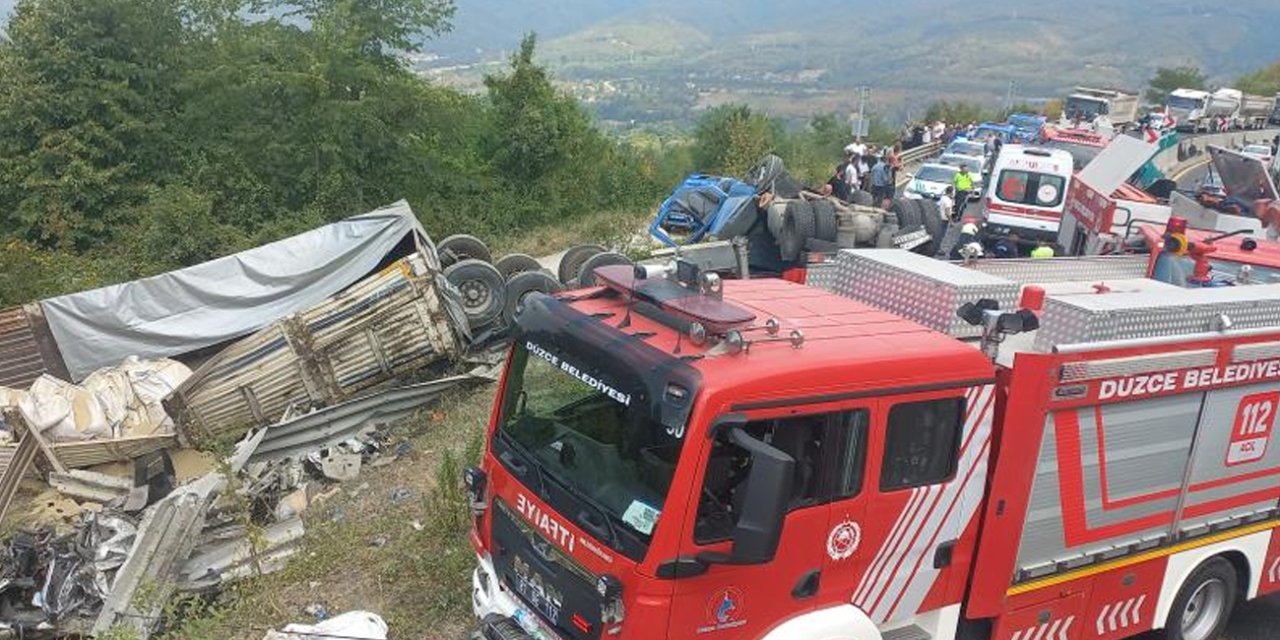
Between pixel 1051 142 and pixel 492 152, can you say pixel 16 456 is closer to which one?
pixel 492 152

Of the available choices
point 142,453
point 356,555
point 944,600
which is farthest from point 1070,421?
point 142,453

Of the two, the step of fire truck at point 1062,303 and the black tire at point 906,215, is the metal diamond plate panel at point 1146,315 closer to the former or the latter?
the step of fire truck at point 1062,303

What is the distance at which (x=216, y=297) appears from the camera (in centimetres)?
1217

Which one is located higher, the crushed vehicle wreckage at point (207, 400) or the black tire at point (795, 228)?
the black tire at point (795, 228)

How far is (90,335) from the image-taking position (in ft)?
39.1

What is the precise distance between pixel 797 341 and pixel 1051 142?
2415cm

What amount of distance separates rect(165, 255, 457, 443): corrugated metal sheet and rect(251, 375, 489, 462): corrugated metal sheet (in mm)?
522

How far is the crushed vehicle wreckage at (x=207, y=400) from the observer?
690 cm

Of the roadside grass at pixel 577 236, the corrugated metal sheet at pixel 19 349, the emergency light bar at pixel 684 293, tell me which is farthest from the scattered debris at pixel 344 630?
the roadside grass at pixel 577 236

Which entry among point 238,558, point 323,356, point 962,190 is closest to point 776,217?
point 323,356

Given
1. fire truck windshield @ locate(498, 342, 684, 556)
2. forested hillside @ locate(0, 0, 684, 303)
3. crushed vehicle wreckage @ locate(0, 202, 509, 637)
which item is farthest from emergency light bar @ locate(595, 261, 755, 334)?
forested hillside @ locate(0, 0, 684, 303)

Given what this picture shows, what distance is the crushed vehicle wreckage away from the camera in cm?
690

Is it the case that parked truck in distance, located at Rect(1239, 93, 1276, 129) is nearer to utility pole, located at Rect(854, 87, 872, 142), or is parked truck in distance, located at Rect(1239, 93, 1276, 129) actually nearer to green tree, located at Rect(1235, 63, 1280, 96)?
green tree, located at Rect(1235, 63, 1280, 96)

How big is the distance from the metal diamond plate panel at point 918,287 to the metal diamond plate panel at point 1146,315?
0.37 metres
